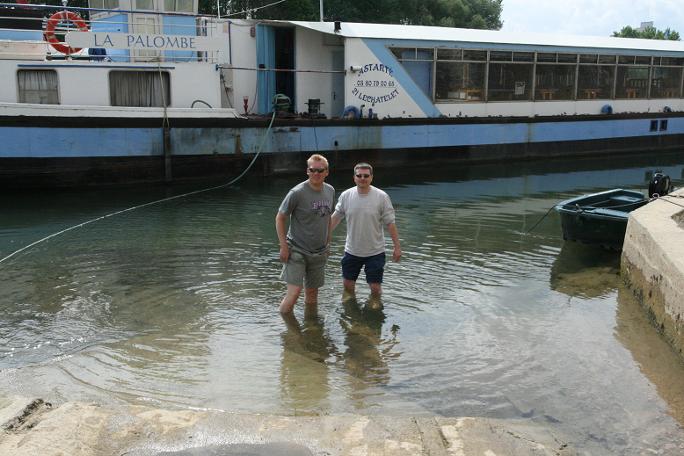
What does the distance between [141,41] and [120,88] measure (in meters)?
1.20

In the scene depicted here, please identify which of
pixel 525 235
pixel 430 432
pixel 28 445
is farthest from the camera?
pixel 525 235

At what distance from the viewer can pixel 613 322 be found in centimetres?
684

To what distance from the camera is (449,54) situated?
18.6 meters

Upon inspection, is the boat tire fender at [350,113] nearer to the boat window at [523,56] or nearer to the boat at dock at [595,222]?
the boat window at [523,56]

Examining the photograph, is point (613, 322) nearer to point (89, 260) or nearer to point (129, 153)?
point (89, 260)

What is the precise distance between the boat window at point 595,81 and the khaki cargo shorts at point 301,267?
17289mm

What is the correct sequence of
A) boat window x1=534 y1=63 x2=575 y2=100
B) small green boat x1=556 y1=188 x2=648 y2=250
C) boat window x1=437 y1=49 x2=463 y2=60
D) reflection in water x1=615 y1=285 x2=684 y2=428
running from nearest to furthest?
reflection in water x1=615 y1=285 x2=684 y2=428, small green boat x1=556 y1=188 x2=648 y2=250, boat window x1=437 y1=49 x2=463 y2=60, boat window x1=534 y1=63 x2=575 y2=100

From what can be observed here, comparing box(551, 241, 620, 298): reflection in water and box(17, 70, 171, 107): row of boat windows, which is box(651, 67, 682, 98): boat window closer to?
box(551, 241, 620, 298): reflection in water

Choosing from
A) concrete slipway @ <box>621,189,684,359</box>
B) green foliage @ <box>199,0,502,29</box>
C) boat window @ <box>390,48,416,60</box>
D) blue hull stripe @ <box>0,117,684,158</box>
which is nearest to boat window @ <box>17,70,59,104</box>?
blue hull stripe @ <box>0,117,684,158</box>

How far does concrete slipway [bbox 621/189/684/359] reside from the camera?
5.96 meters

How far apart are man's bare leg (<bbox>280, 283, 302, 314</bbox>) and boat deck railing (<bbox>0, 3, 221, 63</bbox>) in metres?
9.46

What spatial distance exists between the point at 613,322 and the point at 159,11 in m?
12.2

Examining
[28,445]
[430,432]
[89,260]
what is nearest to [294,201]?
[430,432]

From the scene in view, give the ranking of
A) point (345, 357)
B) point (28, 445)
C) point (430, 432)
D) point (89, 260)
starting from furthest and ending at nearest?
point (89, 260), point (345, 357), point (430, 432), point (28, 445)
